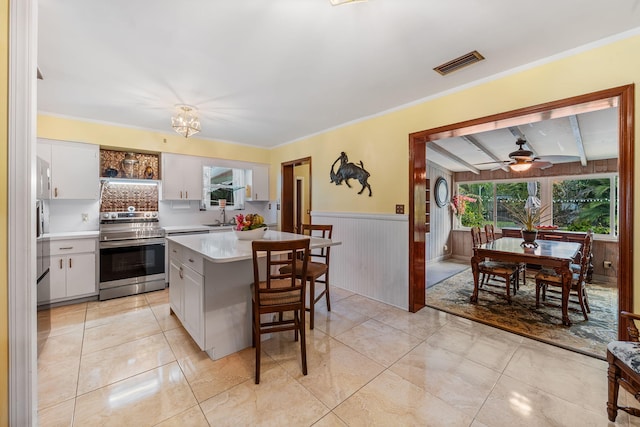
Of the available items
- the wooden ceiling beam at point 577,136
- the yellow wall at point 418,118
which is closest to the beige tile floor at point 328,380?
the yellow wall at point 418,118

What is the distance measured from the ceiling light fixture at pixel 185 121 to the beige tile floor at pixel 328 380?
7.24ft

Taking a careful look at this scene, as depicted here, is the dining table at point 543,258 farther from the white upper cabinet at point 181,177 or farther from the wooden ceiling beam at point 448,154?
the white upper cabinet at point 181,177

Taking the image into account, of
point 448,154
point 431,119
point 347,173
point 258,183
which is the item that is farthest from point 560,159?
point 258,183

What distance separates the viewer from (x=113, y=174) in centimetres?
386

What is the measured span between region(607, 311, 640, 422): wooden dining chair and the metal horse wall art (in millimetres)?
2550

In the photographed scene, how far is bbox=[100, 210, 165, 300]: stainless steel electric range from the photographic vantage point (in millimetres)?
3430

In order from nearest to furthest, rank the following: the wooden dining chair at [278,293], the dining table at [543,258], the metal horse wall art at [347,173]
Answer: the wooden dining chair at [278,293] → the dining table at [543,258] → the metal horse wall art at [347,173]

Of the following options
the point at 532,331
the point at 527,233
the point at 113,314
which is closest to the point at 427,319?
the point at 532,331

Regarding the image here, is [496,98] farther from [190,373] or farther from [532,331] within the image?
[190,373]

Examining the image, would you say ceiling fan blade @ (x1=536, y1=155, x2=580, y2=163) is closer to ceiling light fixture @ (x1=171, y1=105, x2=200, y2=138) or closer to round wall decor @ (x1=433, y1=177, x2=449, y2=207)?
round wall decor @ (x1=433, y1=177, x2=449, y2=207)

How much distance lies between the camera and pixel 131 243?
11.7 ft

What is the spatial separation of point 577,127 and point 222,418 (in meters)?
4.72

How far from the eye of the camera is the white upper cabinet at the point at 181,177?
417 centimetres

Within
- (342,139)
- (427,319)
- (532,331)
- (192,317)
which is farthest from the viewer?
(342,139)
